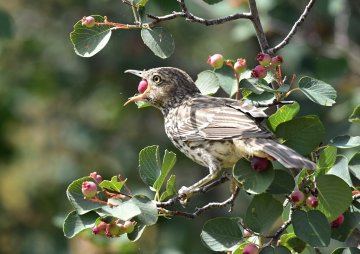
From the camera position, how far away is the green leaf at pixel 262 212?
3977mm

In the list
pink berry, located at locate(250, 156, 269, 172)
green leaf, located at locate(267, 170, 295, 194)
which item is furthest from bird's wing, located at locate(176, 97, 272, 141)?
green leaf, located at locate(267, 170, 295, 194)

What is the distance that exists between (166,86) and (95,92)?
4414 mm

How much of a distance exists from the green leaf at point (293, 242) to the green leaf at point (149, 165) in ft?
2.23

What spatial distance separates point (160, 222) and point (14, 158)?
87.2 inches

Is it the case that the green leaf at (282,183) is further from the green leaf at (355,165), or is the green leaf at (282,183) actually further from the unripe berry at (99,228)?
the unripe berry at (99,228)

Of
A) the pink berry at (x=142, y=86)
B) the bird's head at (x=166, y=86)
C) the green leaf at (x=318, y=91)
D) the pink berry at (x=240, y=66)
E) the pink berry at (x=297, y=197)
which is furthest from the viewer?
the bird's head at (x=166, y=86)

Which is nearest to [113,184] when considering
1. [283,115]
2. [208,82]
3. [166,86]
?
[283,115]

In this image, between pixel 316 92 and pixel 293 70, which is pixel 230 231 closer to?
pixel 316 92

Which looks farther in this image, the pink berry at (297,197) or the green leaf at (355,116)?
the green leaf at (355,116)

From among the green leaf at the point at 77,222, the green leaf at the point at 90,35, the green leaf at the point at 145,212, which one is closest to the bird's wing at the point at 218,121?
the green leaf at the point at 145,212

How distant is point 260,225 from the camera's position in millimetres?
3996

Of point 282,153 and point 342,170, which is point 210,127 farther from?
point 342,170

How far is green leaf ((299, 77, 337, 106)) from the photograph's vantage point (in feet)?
14.0

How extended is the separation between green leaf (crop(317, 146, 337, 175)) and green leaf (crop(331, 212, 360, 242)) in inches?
12.5
